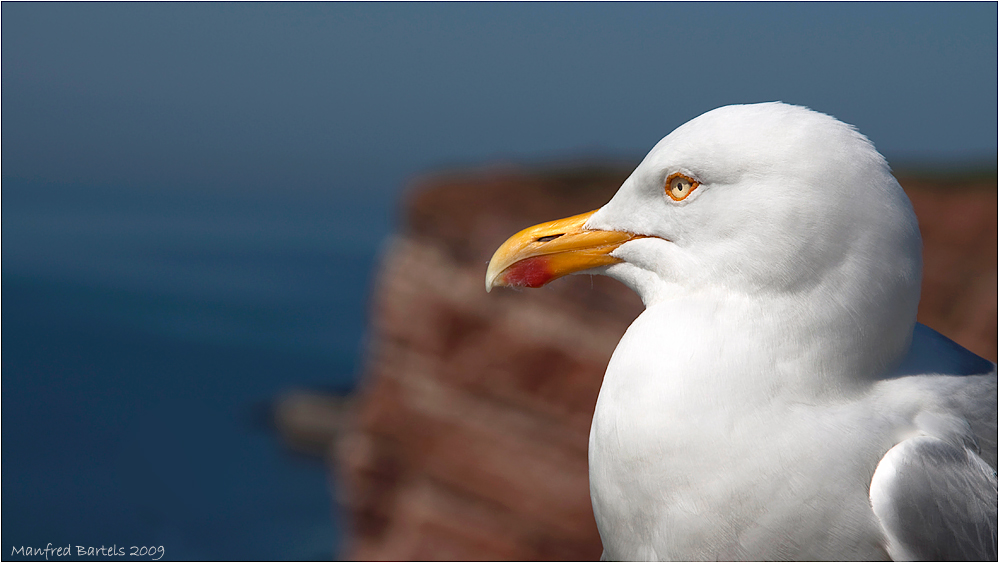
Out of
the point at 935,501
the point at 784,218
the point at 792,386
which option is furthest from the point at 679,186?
the point at 935,501

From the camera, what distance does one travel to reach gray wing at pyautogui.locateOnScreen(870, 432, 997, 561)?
204 centimetres

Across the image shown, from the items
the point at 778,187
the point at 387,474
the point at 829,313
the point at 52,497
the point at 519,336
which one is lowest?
the point at 52,497

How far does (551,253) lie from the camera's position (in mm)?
2465

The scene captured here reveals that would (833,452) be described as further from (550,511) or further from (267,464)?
(267,464)

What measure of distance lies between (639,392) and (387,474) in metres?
9.93

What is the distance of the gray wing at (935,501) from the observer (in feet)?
6.70

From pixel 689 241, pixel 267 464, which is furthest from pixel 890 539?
pixel 267 464

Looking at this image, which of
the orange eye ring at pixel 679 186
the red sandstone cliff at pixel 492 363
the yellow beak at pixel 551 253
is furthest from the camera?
the red sandstone cliff at pixel 492 363

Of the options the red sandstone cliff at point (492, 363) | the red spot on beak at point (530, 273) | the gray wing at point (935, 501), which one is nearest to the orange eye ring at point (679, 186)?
the red spot on beak at point (530, 273)

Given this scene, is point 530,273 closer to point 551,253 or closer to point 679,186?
point 551,253

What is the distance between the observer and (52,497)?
127 ft

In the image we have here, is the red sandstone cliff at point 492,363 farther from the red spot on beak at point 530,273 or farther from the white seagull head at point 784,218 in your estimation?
the white seagull head at point 784,218

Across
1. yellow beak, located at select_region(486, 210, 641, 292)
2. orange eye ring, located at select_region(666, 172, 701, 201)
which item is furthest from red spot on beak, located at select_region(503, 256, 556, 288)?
orange eye ring, located at select_region(666, 172, 701, 201)

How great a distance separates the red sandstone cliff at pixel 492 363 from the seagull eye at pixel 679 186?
7395mm
